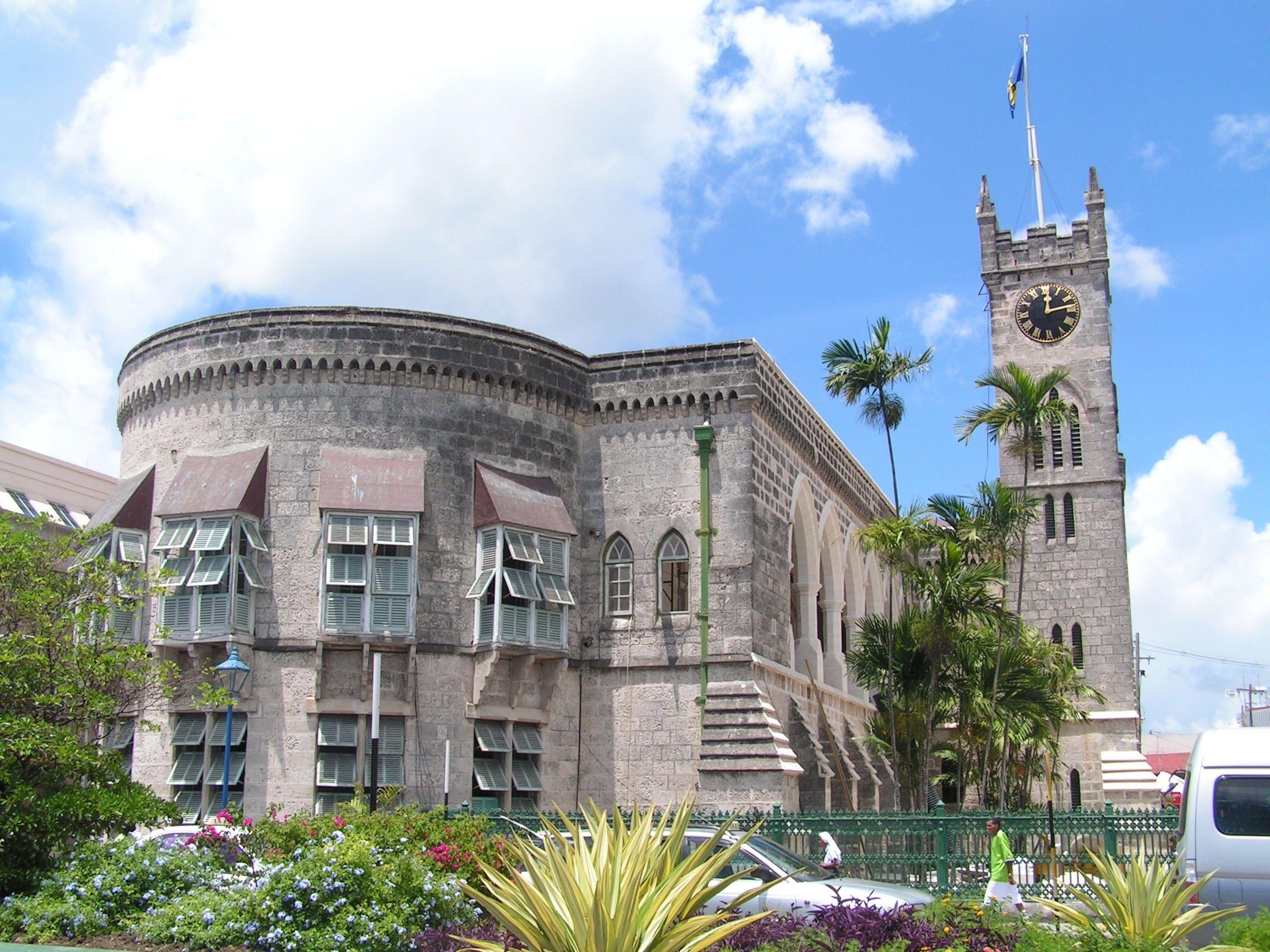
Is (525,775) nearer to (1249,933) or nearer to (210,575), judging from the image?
(210,575)

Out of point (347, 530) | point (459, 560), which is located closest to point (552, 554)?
point (459, 560)

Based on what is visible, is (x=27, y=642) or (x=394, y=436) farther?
(x=394, y=436)

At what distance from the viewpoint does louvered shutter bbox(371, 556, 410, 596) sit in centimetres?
2303

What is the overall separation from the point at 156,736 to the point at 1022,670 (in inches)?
704

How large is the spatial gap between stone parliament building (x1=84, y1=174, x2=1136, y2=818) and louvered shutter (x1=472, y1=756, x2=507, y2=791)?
0.06 metres

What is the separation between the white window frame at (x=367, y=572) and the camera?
2283 centimetres

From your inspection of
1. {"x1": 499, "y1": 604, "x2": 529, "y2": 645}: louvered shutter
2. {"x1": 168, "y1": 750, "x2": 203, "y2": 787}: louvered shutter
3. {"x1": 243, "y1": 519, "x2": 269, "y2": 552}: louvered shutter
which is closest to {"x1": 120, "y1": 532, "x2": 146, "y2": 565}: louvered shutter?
{"x1": 243, "y1": 519, "x2": 269, "y2": 552}: louvered shutter

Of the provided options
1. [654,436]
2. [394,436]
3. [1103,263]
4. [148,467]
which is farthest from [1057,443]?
[148,467]

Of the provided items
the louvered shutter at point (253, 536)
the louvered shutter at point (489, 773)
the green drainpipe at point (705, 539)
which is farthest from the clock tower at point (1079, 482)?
the louvered shutter at point (253, 536)

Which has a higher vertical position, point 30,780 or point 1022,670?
point 1022,670

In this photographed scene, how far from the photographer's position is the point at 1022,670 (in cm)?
2811

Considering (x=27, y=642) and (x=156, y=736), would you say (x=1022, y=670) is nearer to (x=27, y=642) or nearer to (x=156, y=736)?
(x=156, y=736)

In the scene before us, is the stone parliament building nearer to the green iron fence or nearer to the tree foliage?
the green iron fence

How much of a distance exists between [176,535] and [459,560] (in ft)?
16.7
